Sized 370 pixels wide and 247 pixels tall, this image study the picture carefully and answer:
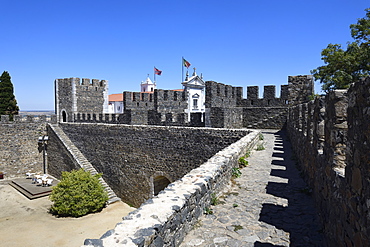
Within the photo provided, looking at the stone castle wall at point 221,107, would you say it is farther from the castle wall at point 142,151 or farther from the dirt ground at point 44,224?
the dirt ground at point 44,224

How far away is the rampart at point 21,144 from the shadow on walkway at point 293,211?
1750cm

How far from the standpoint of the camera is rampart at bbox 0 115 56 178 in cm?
1700

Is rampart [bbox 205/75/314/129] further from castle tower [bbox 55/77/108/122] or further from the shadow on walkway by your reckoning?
castle tower [bbox 55/77/108/122]

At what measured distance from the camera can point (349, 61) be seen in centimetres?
1338

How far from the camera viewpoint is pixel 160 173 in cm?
1154

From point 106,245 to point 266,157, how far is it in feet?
21.2

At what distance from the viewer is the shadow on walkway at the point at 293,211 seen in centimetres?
Result: 313

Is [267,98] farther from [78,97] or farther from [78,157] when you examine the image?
[78,97]

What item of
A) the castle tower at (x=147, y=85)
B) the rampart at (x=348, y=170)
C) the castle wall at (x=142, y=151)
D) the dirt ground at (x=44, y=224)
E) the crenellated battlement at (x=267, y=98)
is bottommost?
the dirt ground at (x=44, y=224)

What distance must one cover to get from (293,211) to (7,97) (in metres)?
26.8

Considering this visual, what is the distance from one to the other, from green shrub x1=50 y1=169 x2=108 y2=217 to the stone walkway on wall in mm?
7153

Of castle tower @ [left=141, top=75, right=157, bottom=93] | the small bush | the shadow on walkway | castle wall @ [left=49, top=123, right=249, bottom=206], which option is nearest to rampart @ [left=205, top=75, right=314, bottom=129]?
castle wall @ [left=49, top=123, right=249, bottom=206]

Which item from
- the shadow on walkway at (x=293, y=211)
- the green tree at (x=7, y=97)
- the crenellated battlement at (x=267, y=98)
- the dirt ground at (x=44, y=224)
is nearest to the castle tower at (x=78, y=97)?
the green tree at (x=7, y=97)

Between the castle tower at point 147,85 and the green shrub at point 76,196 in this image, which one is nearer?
the green shrub at point 76,196
